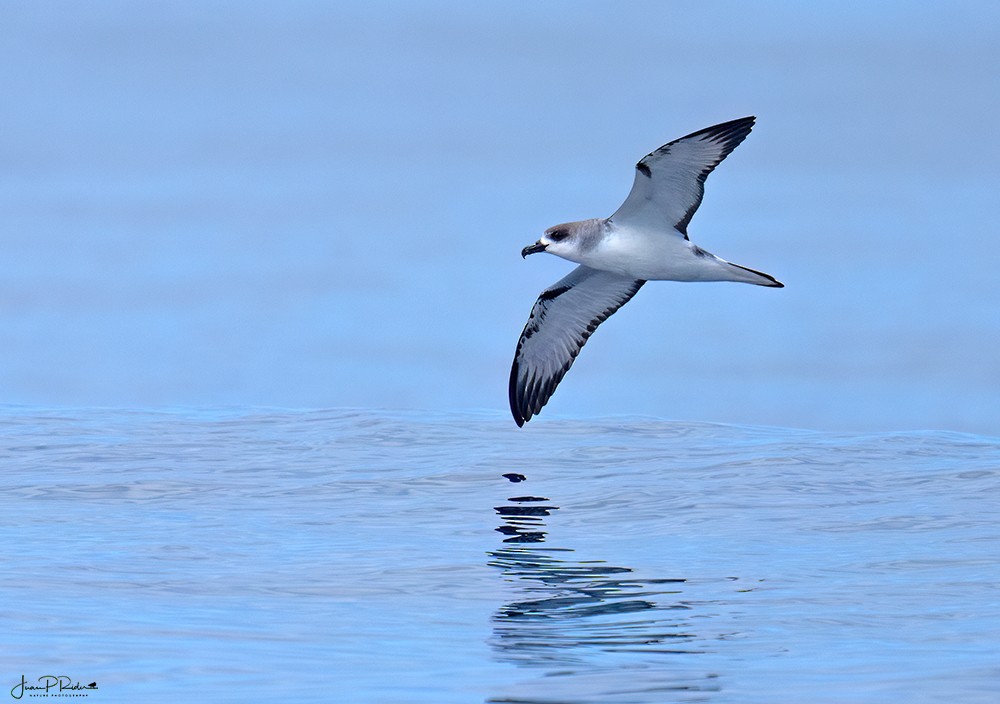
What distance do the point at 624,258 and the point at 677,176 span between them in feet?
4.57

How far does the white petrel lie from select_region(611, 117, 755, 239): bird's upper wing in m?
0.01

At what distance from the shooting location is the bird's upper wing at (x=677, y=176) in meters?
14.8

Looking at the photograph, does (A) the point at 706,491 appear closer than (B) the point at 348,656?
No

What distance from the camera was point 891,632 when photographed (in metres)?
11.3

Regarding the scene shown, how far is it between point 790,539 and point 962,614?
3747 millimetres

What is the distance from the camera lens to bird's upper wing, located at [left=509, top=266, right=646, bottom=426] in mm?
18562

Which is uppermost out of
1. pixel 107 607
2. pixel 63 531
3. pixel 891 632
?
pixel 63 531

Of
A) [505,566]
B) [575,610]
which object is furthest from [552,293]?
[575,610]

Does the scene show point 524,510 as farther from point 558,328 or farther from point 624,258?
point 624,258

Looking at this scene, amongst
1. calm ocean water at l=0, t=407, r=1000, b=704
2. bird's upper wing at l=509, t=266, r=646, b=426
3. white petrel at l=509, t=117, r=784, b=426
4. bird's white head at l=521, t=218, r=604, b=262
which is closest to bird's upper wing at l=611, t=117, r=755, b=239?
white petrel at l=509, t=117, r=784, b=426

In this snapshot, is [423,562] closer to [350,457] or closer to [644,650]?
[644,650]

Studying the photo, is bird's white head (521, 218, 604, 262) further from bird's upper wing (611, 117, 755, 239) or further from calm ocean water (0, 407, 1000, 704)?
calm ocean water (0, 407, 1000, 704)

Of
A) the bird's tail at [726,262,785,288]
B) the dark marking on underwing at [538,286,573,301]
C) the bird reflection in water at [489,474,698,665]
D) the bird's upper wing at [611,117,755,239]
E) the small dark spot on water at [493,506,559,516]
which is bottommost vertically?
the bird reflection in water at [489,474,698,665]

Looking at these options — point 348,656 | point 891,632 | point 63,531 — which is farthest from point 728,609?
point 63,531
